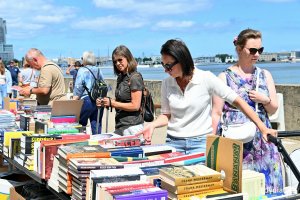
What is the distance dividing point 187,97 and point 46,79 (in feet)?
9.21

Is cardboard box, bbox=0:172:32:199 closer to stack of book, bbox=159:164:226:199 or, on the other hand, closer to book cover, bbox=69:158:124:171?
book cover, bbox=69:158:124:171

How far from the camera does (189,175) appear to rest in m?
2.43

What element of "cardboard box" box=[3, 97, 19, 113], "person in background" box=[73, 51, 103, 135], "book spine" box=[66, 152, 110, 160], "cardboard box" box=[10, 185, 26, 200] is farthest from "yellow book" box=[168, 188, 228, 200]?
"cardboard box" box=[3, 97, 19, 113]

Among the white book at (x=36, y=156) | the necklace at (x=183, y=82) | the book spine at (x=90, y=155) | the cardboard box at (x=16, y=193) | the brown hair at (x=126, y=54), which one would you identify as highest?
the brown hair at (x=126, y=54)

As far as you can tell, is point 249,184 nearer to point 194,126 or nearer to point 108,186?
point 108,186

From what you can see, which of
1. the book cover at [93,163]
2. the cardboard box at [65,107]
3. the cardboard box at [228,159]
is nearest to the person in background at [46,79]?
the cardboard box at [65,107]

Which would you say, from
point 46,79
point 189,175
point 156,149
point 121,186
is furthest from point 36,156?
point 46,79

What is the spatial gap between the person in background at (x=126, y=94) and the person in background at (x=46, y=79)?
1.18 m

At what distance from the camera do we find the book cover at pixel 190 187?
2355mm

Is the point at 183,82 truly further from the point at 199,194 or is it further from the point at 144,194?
the point at 144,194

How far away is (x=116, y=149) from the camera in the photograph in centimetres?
330

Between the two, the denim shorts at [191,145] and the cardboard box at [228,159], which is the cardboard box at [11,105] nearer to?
the denim shorts at [191,145]

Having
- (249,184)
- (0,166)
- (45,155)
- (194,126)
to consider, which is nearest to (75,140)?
(45,155)

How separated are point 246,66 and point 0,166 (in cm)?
340
